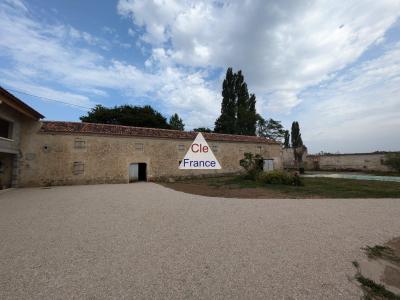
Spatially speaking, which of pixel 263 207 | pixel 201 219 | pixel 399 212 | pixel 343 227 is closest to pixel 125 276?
pixel 201 219

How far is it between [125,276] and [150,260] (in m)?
0.53

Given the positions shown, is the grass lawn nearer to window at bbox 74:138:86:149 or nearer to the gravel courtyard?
the gravel courtyard

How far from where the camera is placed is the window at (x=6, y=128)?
45.0ft

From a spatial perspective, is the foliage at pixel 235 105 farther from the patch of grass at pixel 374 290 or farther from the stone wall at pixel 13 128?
the patch of grass at pixel 374 290

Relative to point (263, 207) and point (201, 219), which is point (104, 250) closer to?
point (201, 219)

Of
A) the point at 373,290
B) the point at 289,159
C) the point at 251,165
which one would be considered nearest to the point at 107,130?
the point at 251,165

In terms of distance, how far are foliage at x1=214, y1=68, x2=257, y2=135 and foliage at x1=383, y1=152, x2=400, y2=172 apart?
16.6m

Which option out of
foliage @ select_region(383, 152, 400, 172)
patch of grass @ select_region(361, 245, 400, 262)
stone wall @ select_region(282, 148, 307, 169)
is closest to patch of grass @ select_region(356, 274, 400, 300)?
patch of grass @ select_region(361, 245, 400, 262)

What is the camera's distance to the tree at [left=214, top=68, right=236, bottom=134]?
32.0 m

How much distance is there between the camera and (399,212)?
6.36 m

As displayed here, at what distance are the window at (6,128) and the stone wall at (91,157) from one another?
3.04ft

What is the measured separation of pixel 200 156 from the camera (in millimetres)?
21016

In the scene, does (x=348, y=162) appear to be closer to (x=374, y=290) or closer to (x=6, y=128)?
(x=374, y=290)

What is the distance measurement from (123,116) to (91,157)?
1576 centimetres
